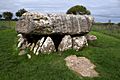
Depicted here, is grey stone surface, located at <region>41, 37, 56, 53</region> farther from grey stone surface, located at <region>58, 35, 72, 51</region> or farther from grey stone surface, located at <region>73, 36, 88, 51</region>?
grey stone surface, located at <region>73, 36, 88, 51</region>

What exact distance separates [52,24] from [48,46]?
1.89 meters

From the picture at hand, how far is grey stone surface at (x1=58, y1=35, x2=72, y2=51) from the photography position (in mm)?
28969


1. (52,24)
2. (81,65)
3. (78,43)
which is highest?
(52,24)

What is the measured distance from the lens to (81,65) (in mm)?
25828

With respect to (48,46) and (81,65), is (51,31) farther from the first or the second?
(81,65)

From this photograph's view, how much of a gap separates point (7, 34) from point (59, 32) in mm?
13150

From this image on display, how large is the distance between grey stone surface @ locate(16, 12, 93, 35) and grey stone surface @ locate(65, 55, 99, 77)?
3.04 m

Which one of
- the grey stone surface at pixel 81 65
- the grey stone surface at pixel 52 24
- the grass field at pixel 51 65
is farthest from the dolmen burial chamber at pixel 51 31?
the grey stone surface at pixel 81 65

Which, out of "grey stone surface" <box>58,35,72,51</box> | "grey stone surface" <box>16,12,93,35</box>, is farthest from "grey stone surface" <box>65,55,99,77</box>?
"grey stone surface" <box>16,12,93,35</box>

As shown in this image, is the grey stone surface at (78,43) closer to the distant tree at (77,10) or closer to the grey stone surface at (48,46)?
the grey stone surface at (48,46)

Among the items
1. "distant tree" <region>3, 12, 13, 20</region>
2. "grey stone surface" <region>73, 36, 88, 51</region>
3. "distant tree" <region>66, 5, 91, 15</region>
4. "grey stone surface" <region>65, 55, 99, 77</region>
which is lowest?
"distant tree" <region>3, 12, 13, 20</region>

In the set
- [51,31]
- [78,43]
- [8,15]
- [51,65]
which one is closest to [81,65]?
[51,65]

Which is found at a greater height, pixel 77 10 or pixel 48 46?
pixel 77 10

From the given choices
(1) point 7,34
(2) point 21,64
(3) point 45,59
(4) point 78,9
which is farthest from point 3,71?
(4) point 78,9
